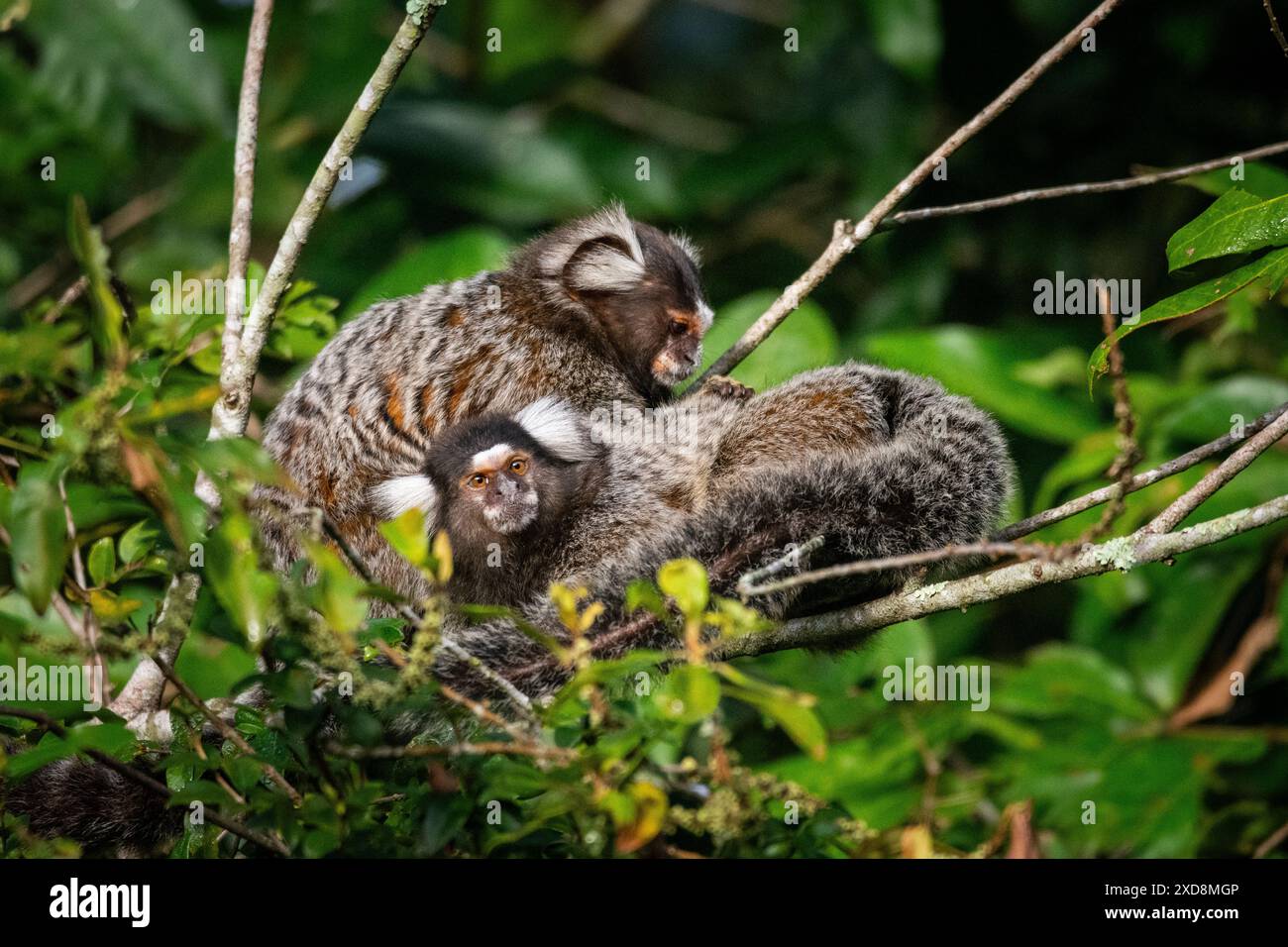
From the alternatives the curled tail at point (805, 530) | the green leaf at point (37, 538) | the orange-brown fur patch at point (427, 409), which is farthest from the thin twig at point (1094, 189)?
the green leaf at point (37, 538)

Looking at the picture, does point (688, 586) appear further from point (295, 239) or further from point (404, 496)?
point (404, 496)

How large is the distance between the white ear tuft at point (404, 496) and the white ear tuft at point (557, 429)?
15.0 inches

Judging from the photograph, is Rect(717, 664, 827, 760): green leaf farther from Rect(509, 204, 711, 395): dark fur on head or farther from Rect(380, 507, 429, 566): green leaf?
Rect(509, 204, 711, 395): dark fur on head

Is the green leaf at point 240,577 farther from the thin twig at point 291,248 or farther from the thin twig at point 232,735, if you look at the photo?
the thin twig at point 291,248

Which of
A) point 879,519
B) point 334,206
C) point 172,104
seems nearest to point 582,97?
point 334,206

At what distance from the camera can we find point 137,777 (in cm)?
250

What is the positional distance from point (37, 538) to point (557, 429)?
216cm

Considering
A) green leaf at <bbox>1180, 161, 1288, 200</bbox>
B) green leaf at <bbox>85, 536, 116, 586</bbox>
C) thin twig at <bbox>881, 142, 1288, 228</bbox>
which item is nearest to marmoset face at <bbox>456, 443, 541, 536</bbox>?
green leaf at <bbox>85, 536, 116, 586</bbox>

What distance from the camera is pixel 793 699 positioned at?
7.20 ft

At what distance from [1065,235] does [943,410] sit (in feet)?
12.7

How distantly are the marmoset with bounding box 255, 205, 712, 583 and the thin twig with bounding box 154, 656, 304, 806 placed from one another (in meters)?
1.23

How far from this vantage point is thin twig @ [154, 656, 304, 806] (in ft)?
8.57

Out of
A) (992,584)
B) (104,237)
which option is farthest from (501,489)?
(104,237)
